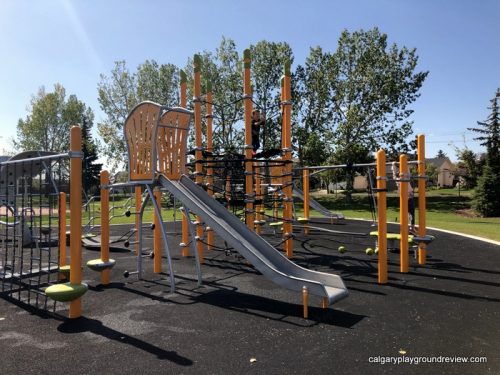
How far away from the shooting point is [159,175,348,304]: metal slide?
207 inches

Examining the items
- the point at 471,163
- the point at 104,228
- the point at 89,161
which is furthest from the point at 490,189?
the point at 89,161

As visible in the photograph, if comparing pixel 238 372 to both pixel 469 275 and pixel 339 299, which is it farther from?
pixel 469 275

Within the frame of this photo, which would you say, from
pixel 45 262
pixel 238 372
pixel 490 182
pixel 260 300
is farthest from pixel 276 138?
pixel 238 372

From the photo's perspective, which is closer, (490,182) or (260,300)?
(260,300)

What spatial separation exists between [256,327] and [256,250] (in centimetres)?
153

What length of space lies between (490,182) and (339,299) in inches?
880

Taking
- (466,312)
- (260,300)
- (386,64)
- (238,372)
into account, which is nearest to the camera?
(238,372)

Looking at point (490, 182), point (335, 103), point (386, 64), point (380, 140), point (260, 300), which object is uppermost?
point (386, 64)

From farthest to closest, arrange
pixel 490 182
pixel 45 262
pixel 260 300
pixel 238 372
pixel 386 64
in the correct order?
pixel 386 64, pixel 490 182, pixel 45 262, pixel 260 300, pixel 238 372

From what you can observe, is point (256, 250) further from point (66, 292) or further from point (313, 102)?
point (313, 102)

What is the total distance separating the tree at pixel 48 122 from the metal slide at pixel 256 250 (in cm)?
4427

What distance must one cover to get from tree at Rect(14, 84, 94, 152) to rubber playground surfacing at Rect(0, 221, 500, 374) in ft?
148

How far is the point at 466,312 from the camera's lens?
5.05 meters

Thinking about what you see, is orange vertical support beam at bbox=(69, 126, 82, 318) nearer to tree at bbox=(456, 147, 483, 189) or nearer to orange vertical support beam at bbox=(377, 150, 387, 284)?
orange vertical support beam at bbox=(377, 150, 387, 284)
